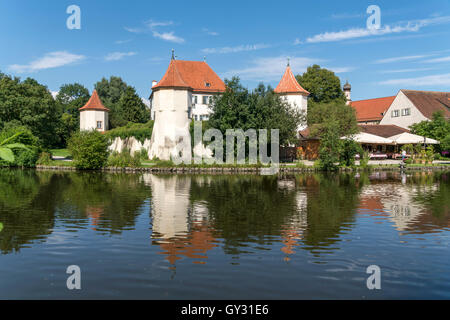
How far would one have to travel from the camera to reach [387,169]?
133 ft

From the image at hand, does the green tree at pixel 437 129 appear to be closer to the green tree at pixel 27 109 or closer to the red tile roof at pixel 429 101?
the red tile roof at pixel 429 101

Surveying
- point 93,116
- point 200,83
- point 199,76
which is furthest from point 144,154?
point 93,116

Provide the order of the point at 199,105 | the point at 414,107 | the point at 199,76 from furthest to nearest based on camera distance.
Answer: the point at 414,107 < the point at 199,76 < the point at 199,105

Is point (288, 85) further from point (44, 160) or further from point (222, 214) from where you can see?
point (222, 214)

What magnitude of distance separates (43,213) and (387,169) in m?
35.7

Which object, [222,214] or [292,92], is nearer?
[222,214]

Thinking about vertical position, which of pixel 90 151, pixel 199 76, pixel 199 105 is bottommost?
pixel 90 151

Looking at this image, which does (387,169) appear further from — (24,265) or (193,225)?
(24,265)

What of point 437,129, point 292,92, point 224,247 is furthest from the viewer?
point 292,92

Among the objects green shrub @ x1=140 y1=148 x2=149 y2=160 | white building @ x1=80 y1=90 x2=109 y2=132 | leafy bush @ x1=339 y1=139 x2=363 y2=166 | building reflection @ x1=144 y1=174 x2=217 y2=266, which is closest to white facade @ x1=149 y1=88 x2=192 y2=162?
green shrub @ x1=140 y1=148 x2=149 y2=160

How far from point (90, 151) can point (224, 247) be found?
3243cm

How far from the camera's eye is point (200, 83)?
60.0 meters

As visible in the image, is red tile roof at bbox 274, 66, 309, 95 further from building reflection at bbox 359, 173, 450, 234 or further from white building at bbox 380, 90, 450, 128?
→ building reflection at bbox 359, 173, 450, 234
